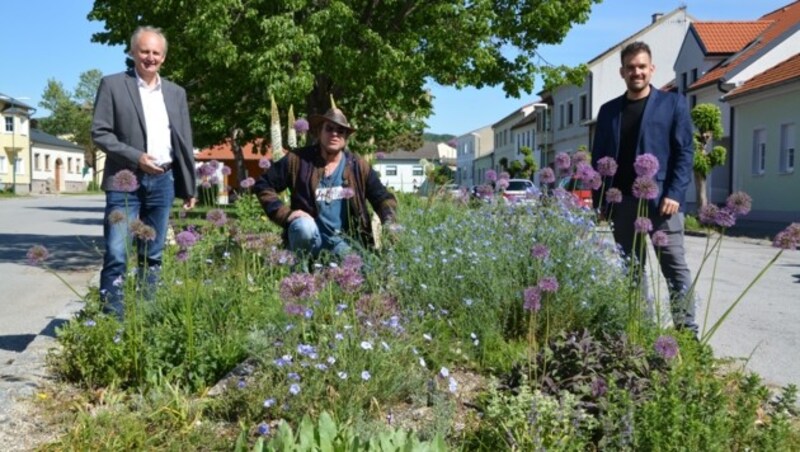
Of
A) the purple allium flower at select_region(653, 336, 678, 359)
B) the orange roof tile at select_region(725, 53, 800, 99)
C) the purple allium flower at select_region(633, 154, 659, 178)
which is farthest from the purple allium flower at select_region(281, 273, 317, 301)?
the orange roof tile at select_region(725, 53, 800, 99)

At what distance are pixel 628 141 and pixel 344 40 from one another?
32.2 feet

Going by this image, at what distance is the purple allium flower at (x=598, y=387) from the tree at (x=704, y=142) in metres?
21.7

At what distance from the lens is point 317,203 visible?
18.7 feet

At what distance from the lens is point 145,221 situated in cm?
497

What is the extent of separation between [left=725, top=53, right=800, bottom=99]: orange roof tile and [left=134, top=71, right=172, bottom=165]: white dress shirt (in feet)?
75.5

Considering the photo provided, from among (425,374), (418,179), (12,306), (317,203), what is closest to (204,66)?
(418,179)

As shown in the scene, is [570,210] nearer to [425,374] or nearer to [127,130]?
[425,374]

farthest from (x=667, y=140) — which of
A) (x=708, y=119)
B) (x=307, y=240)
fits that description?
(x=708, y=119)

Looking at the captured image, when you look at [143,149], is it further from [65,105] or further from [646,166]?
[65,105]

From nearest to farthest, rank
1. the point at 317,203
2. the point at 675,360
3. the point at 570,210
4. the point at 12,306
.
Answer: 1. the point at 675,360
2. the point at 570,210
3. the point at 317,203
4. the point at 12,306

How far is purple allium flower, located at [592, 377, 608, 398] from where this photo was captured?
2.95 m

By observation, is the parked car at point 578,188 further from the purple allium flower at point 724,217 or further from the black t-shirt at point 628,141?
the purple allium flower at point 724,217

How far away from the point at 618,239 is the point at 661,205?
0.38 metres

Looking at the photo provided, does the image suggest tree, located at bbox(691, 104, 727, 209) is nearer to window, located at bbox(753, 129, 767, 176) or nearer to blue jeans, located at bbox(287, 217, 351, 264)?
window, located at bbox(753, 129, 767, 176)
